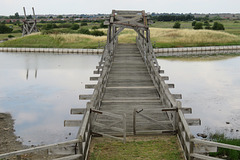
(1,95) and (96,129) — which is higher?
(96,129)

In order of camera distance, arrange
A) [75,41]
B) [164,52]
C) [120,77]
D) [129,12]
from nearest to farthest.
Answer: [120,77] → [129,12] → [164,52] → [75,41]

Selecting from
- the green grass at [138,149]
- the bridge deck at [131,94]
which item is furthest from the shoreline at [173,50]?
the green grass at [138,149]

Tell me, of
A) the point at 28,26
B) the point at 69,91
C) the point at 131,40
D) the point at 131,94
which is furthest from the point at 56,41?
the point at 131,94

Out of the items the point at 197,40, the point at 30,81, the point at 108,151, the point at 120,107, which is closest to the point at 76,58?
the point at 30,81

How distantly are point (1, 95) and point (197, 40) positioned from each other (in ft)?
136

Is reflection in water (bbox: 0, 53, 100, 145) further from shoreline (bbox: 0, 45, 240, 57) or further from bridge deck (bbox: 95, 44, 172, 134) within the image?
shoreline (bbox: 0, 45, 240, 57)

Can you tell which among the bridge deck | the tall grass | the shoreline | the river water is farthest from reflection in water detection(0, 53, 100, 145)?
the tall grass

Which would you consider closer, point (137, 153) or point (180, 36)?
point (137, 153)

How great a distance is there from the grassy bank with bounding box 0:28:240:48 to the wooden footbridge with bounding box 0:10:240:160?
29.6 meters

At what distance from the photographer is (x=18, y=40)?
5975 cm

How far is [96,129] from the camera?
10898 mm

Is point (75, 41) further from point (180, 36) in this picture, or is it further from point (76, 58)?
point (180, 36)

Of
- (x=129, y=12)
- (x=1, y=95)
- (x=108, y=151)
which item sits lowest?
(x=1, y=95)

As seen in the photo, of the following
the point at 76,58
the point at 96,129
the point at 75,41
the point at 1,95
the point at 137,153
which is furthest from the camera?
the point at 75,41
